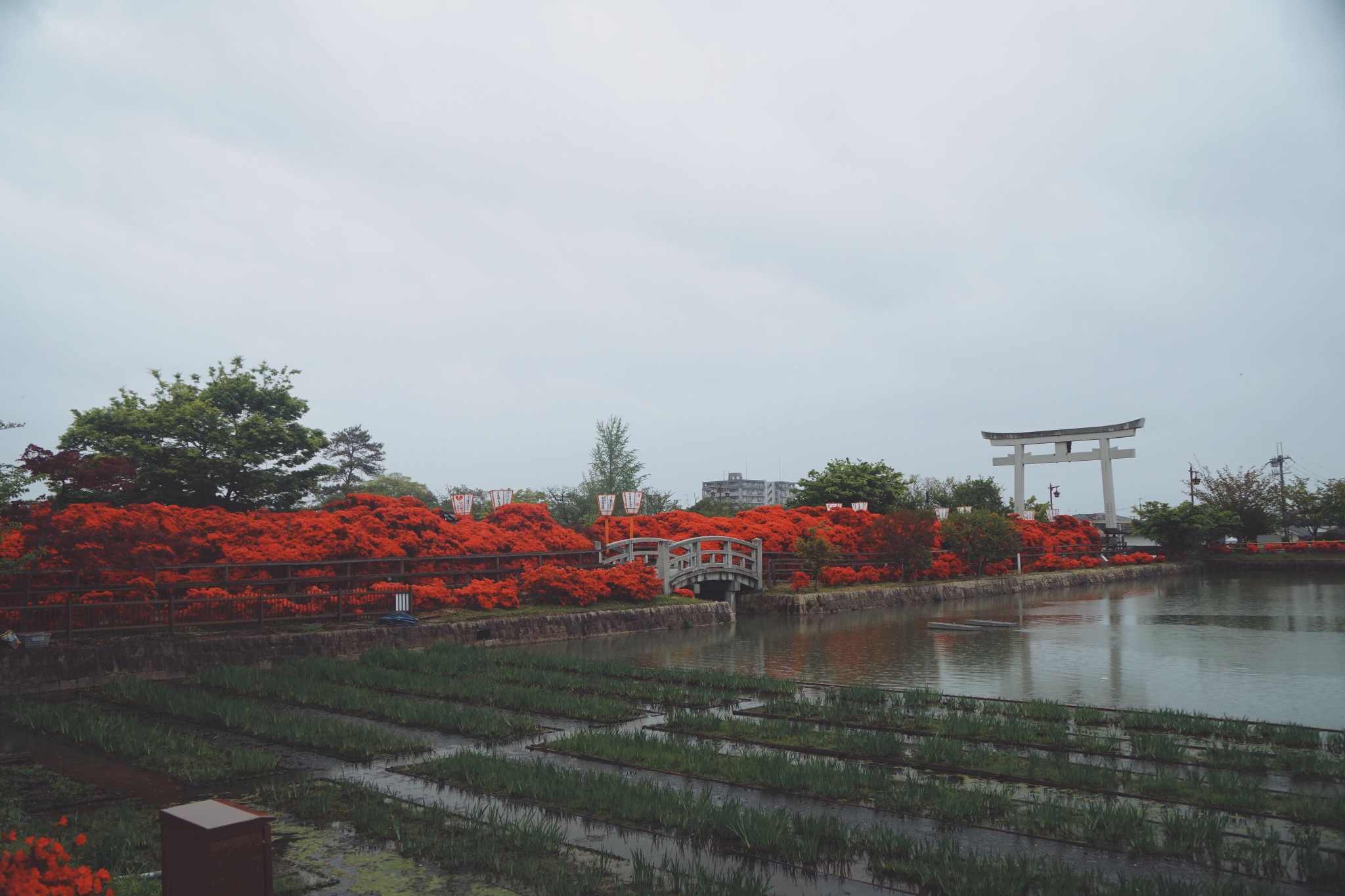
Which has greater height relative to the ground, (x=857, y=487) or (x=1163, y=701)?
(x=857, y=487)

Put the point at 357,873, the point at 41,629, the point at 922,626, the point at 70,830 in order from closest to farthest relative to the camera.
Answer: the point at 357,873, the point at 70,830, the point at 41,629, the point at 922,626

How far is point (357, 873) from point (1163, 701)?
32.1 ft

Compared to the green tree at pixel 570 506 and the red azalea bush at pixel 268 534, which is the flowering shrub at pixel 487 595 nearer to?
the red azalea bush at pixel 268 534

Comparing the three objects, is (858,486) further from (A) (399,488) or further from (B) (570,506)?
(A) (399,488)

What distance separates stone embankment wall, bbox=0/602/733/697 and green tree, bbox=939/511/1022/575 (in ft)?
59.3

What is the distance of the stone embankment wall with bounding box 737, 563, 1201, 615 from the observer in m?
24.8

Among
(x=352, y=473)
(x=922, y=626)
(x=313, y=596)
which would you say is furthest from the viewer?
(x=352, y=473)

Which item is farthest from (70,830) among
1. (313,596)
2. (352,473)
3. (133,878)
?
(352,473)

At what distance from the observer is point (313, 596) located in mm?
15242

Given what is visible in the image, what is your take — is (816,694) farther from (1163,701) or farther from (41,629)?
(41,629)

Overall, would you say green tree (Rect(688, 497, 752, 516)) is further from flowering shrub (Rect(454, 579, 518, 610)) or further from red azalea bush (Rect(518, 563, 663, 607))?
flowering shrub (Rect(454, 579, 518, 610))

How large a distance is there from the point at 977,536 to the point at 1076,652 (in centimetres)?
1825

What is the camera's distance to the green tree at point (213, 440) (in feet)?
72.0

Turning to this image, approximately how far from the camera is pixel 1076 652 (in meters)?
15.8
